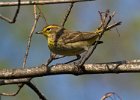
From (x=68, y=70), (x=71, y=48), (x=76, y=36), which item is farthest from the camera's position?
(x=76, y=36)

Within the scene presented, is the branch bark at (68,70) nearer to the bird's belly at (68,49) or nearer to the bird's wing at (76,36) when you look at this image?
the bird's belly at (68,49)

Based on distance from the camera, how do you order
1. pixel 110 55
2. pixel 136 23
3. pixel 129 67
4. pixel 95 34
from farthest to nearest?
pixel 136 23
pixel 110 55
pixel 95 34
pixel 129 67

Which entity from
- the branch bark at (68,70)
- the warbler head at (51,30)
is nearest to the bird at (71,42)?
the warbler head at (51,30)

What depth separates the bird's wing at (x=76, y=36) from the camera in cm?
779

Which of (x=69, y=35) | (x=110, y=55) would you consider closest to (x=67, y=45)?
(x=69, y=35)

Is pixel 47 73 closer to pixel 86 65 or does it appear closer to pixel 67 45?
pixel 86 65

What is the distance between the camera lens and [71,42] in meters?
8.04

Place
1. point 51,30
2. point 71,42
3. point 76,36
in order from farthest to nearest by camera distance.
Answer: point 51,30 → point 76,36 → point 71,42

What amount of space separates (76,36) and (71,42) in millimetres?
194

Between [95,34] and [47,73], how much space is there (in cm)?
208

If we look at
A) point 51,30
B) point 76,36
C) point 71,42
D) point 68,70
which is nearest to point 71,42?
point 71,42

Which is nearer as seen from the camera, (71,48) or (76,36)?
(71,48)

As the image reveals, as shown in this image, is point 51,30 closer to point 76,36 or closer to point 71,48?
point 76,36

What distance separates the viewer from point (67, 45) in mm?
7996
